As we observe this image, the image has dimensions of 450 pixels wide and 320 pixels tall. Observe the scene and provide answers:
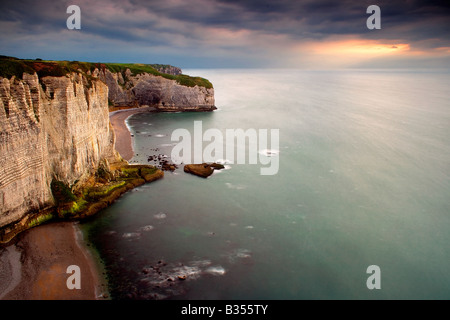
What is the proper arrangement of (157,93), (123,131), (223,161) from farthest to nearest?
(157,93) → (123,131) → (223,161)

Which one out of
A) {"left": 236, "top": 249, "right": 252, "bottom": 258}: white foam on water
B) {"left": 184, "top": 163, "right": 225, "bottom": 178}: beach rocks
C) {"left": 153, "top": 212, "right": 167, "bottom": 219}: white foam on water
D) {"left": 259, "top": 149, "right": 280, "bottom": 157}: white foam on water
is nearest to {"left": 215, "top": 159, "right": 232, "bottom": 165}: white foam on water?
{"left": 184, "top": 163, "right": 225, "bottom": 178}: beach rocks

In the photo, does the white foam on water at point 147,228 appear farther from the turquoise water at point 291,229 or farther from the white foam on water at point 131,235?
the white foam on water at point 131,235

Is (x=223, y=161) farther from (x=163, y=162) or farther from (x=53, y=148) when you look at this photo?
(x=53, y=148)

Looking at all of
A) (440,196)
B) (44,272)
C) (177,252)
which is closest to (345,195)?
(440,196)

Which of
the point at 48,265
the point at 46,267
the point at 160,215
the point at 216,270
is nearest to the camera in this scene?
the point at 46,267

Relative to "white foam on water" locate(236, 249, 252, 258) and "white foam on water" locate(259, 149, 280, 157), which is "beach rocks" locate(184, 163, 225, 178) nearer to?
"white foam on water" locate(259, 149, 280, 157)

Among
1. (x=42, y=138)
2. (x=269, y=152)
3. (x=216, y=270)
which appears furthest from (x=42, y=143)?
(x=269, y=152)

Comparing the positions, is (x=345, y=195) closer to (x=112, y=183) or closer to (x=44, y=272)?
(x=112, y=183)
